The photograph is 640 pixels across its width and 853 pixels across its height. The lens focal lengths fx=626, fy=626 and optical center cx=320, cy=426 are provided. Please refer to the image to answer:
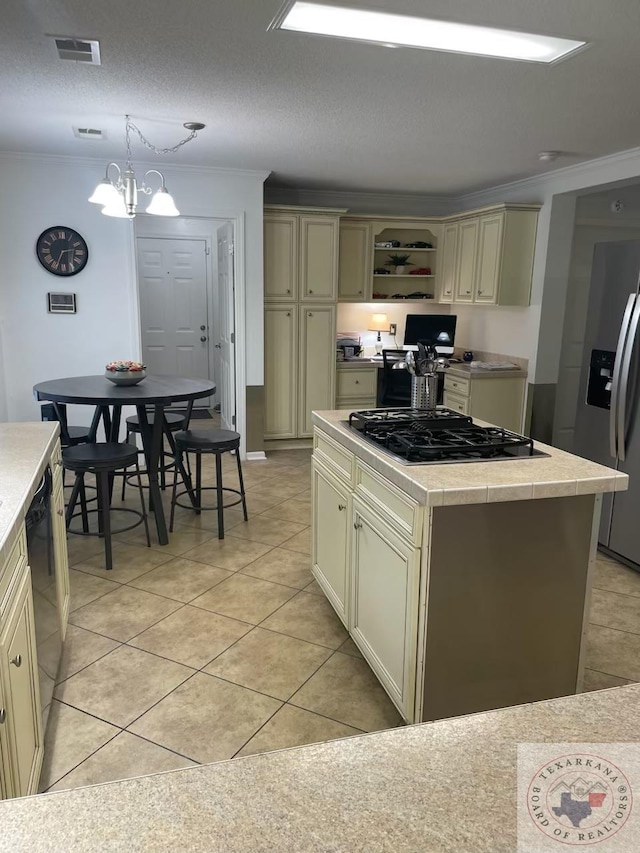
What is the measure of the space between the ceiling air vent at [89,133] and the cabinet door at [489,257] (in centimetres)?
322

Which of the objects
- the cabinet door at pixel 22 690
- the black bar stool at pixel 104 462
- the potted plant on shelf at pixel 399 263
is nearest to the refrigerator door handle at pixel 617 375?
the black bar stool at pixel 104 462

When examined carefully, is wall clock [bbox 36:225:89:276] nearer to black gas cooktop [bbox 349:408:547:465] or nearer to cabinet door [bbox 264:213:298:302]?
cabinet door [bbox 264:213:298:302]

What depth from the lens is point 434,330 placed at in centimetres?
649

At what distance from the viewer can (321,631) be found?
2.80 m

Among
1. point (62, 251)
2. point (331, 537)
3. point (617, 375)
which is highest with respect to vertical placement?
point (62, 251)

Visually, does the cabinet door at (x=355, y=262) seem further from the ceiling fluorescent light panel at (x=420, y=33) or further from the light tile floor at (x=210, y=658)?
the ceiling fluorescent light panel at (x=420, y=33)

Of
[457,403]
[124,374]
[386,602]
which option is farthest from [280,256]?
[386,602]

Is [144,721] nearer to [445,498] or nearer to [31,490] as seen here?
[31,490]

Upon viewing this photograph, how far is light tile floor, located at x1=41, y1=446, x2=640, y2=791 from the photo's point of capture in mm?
2107

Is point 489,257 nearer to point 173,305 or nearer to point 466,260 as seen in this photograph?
point 466,260

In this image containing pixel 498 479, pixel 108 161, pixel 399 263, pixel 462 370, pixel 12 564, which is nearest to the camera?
pixel 12 564

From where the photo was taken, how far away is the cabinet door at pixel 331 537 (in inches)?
104

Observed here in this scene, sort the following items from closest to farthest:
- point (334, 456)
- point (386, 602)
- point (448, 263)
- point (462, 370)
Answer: point (386, 602) → point (334, 456) → point (462, 370) → point (448, 263)

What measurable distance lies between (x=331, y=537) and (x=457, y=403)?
3.21m
